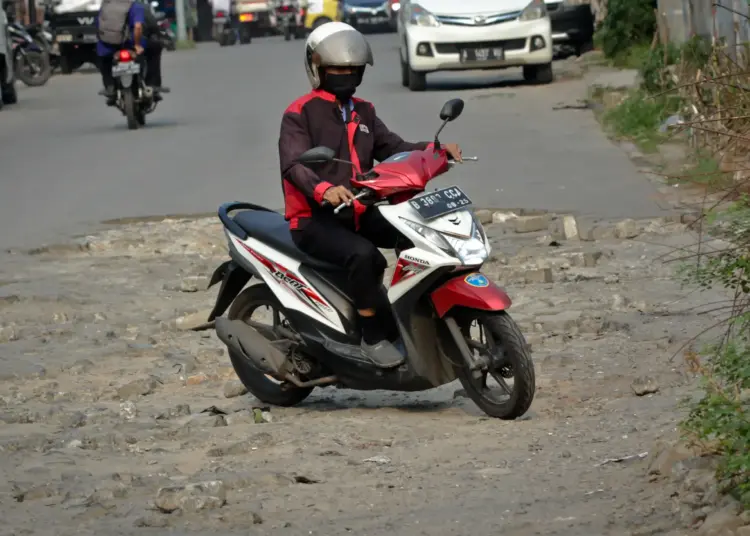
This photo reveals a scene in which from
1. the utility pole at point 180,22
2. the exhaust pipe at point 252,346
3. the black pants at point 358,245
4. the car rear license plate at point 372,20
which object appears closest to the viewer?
the black pants at point 358,245

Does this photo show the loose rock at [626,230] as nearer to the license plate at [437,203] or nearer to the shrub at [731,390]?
the license plate at [437,203]

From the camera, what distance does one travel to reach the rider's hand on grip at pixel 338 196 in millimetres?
6844

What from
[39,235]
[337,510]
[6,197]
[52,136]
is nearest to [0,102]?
[52,136]

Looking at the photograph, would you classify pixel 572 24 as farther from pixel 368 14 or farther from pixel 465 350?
pixel 368 14

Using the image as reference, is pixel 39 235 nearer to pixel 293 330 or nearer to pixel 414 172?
pixel 293 330

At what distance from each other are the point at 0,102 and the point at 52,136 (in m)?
5.94

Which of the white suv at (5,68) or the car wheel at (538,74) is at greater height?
the white suv at (5,68)

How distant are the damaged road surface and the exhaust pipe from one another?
22 centimetres

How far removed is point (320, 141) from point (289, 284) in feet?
2.20

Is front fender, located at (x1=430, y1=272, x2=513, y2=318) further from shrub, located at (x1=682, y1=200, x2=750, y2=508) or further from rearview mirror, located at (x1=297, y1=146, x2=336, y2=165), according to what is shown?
shrub, located at (x1=682, y1=200, x2=750, y2=508)

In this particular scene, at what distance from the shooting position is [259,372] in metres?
7.89

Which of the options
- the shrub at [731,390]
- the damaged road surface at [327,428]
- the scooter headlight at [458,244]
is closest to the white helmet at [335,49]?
the scooter headlight at [458,244]

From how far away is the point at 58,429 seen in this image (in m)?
7.34

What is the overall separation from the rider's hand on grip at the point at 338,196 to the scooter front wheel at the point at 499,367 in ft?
2.28
